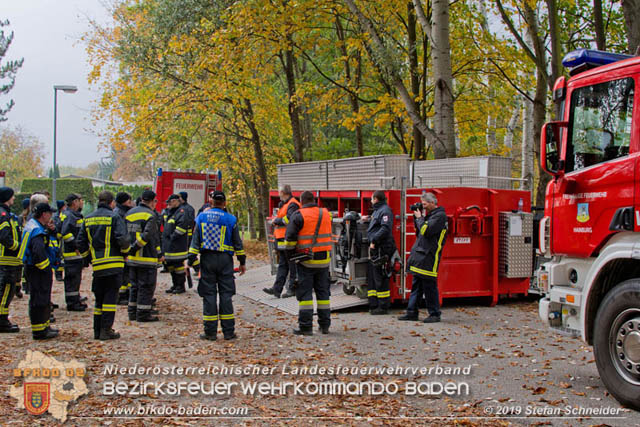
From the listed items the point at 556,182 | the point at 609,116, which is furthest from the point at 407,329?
the point at 609,116

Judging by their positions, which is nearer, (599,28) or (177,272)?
(599,28)

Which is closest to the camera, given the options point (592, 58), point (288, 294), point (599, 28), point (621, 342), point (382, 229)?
point (621, 342)

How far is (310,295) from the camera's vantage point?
8359 mm

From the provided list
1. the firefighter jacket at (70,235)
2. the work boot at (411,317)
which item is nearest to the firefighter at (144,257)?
the firefighter jacket at (70,235)

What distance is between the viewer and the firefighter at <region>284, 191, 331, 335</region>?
8.38m

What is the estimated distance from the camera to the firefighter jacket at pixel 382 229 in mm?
9352

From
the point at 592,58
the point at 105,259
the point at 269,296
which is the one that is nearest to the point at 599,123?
the point at 592,58

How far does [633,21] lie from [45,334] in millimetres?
10734

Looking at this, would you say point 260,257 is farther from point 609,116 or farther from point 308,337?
point 609,116

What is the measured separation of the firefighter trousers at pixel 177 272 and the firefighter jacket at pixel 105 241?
347cm

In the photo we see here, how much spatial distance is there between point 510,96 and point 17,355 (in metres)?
17.3

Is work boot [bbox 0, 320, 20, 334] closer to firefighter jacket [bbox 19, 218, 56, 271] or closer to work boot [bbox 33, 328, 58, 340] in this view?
work boot [bbox 33, 328, 58, 340]

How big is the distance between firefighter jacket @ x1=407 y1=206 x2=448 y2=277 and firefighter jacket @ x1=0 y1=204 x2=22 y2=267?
226 inches

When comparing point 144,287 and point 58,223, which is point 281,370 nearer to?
point 144,287
